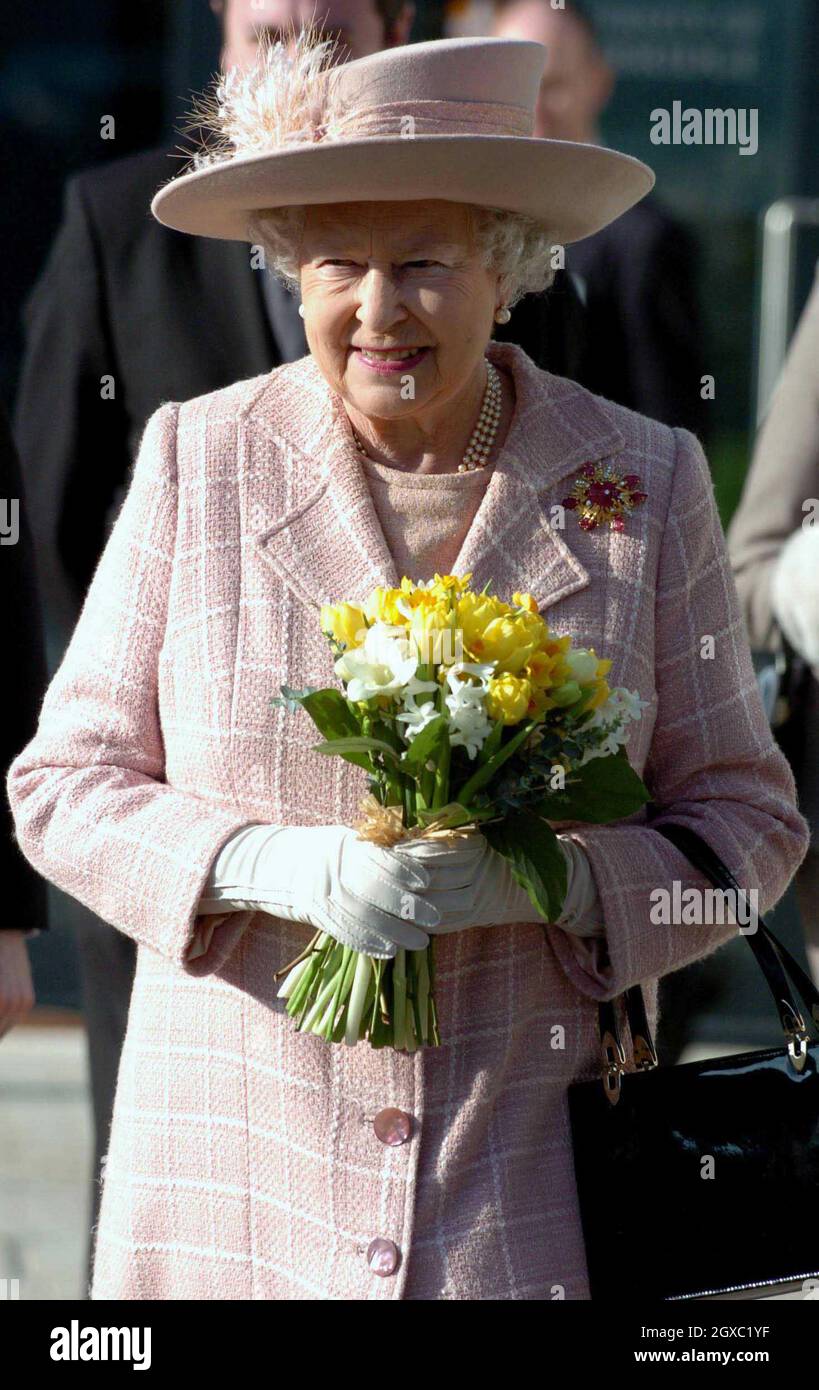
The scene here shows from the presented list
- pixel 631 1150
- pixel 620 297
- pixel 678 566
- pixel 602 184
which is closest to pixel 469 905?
pixel 631 1150

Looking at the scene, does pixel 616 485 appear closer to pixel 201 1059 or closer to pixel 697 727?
Result: pixel 697 727

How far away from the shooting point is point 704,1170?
2.34 metres

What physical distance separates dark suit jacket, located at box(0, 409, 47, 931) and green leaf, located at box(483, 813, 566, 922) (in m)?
1.14

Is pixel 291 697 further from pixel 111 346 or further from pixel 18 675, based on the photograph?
pixel 111 346

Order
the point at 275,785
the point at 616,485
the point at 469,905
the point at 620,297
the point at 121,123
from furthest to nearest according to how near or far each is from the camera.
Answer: the point at 121,123
the point at 620,297
the point at 616,485
the point at 275,785
the point at 469,905

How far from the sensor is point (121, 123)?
19.6 feet

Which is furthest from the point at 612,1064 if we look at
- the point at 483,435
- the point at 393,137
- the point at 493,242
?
the point at 393,137

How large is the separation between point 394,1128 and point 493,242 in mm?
1105

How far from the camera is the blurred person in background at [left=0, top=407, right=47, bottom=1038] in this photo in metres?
3.08

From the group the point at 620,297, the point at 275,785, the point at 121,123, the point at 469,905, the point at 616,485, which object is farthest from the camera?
the point at 121,123

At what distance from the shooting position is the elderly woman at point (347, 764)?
2334 millimetres

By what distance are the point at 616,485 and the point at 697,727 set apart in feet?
1.08

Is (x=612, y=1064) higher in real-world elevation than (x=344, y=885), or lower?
lower
